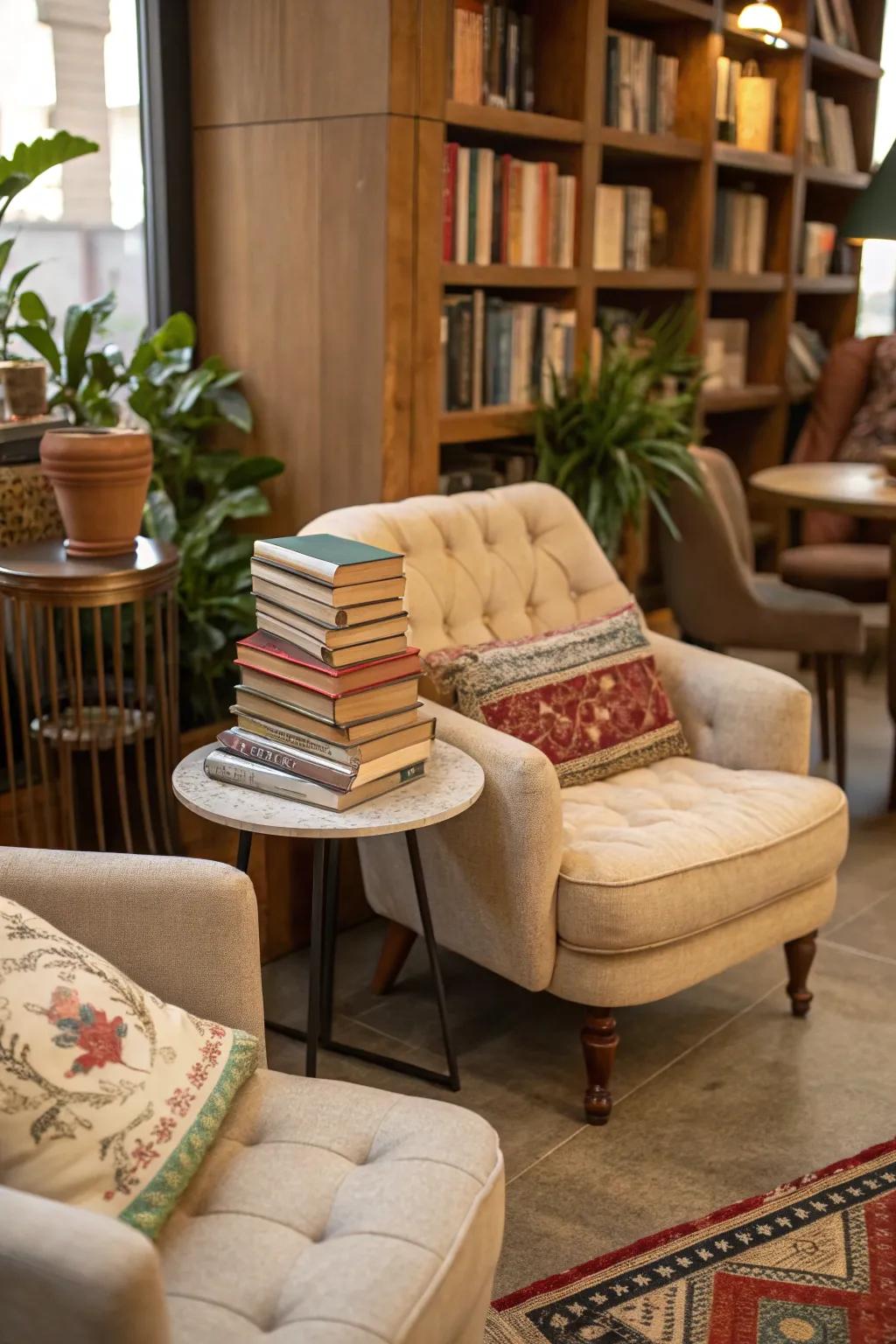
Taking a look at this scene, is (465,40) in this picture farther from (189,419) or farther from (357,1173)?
(357,1173)

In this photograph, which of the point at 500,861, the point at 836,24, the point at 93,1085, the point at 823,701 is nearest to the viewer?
the point at 93,1085

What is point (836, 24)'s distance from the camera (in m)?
4.96

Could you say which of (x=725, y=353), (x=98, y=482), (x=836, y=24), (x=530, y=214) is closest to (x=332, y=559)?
(x=98, y=482)

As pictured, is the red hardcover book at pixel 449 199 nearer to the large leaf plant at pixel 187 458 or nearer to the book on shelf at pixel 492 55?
the book on shelf at pixel 492 55

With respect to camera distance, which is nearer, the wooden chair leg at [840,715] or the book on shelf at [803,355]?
the wooden chair leg at [840,715]

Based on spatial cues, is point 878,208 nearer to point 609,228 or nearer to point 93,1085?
point 609,228

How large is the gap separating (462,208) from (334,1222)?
2409 mm

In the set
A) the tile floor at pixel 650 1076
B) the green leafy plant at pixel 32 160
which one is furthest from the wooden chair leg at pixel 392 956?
the green leafy plant at pixel 32 160

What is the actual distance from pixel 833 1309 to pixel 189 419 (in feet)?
7.06

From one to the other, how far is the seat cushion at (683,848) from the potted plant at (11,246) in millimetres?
1252

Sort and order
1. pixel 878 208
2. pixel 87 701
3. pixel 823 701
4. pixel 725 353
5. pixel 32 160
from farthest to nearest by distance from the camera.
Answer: pixel 725 353 < pixel 823 701 < pixel 878 208 < pixel 87 701 < pixel 32 160

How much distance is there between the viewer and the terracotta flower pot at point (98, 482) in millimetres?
2402

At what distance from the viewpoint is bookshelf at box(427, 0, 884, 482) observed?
3385 mm

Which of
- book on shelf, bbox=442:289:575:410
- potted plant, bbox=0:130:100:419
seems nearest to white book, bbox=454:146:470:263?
book on shelf, bbox=442:289:575:410
